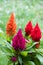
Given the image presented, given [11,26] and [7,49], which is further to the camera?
[11,26]

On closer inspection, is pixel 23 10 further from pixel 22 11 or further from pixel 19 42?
pixel 19 42

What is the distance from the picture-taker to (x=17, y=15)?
7.75 metres

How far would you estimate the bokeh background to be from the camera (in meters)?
7.28

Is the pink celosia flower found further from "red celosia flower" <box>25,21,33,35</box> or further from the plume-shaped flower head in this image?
"red celosia flower" <box>25,21,33,35</box>

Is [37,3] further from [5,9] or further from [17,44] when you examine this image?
[17,44]

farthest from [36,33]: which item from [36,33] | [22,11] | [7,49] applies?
[22,11]

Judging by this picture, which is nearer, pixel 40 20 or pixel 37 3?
pixel 40 20

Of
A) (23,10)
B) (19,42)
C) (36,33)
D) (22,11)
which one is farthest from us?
(23,10)

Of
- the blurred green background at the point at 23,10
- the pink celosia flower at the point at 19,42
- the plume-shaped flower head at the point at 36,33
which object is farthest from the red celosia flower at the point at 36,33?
the blurred green background at the point at 23,10

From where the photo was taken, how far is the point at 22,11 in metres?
8.18

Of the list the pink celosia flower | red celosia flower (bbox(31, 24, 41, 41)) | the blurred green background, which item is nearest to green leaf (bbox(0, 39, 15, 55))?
the pink celosia flower

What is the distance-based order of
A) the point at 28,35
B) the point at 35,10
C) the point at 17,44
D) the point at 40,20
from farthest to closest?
the point at 35,10 < the point at 40,20 < the point at 28,35 < the point at 17,44

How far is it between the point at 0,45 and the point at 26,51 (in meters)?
0.32

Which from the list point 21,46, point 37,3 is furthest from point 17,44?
point 37,3
